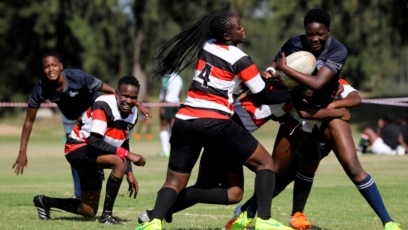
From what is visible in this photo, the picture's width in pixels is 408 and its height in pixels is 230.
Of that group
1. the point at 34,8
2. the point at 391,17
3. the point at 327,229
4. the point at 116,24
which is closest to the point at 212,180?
the point at 327,229

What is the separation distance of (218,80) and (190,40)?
1.83 feet

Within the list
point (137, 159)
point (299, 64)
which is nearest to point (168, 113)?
point (137, 159)

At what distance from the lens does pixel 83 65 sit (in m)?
55.7

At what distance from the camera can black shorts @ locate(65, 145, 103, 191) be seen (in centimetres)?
1075

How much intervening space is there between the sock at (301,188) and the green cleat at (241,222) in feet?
2.50

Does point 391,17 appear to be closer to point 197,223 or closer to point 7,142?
point 7,142

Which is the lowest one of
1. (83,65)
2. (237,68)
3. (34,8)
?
(83,65)

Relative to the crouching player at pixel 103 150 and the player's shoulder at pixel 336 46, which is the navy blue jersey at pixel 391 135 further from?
the player's shoulder at pixel 336 46

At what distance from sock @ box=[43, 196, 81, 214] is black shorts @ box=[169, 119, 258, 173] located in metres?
2.50

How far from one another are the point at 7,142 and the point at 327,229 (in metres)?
26.7

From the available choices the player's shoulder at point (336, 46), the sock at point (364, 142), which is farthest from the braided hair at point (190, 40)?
the sock at point (364, 142)

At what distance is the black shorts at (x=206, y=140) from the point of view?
859 centimetres

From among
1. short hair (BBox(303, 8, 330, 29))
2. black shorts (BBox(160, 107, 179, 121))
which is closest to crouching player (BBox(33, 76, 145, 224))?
short hair (BBox(303, 8, 330, 29))

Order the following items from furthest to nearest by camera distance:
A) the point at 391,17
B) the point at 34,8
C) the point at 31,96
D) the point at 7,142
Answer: the point at 34,8 < the point at 391,17 < the point at 7,142 < the point at 31,96
